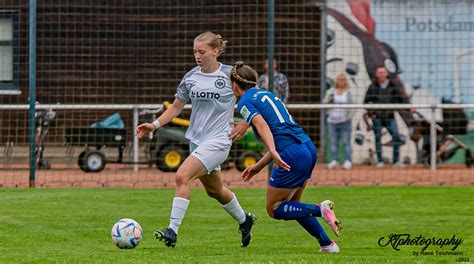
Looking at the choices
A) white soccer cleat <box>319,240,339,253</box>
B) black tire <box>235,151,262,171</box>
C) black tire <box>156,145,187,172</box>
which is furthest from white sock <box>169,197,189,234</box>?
black tire <box>235,151,262,171</box>

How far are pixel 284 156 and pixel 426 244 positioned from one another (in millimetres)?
1487

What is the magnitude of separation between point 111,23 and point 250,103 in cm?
1332

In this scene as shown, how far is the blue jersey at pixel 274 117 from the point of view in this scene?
355 inches

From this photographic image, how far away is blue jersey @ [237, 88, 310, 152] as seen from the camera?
9.01 metres

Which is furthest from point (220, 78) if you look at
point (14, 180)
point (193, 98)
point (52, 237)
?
point (14, 180)

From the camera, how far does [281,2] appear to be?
22.5 m

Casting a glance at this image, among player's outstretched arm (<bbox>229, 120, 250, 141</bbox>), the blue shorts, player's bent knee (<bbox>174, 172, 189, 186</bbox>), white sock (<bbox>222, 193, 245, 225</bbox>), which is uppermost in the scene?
player's outstretched arm (<bbox>229, 120, 250, 141</bbox>)

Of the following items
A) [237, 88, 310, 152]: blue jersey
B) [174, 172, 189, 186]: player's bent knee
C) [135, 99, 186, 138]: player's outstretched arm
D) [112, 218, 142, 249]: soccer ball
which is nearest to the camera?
[237, 88, 310, 152]: blue jersey

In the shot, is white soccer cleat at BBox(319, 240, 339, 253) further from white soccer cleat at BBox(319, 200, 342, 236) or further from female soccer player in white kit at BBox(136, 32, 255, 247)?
female soccer player in white kit at BBox(136, 32, 255, 247)

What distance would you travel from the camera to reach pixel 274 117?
9.05 m

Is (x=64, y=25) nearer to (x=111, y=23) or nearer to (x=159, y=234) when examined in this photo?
(x=111, y=23)

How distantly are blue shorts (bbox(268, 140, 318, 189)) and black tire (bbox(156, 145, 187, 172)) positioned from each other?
35.1 ft

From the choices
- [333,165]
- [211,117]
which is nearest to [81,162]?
[333,165]

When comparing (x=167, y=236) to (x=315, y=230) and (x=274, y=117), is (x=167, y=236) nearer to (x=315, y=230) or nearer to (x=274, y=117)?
(x=315, y=230)
